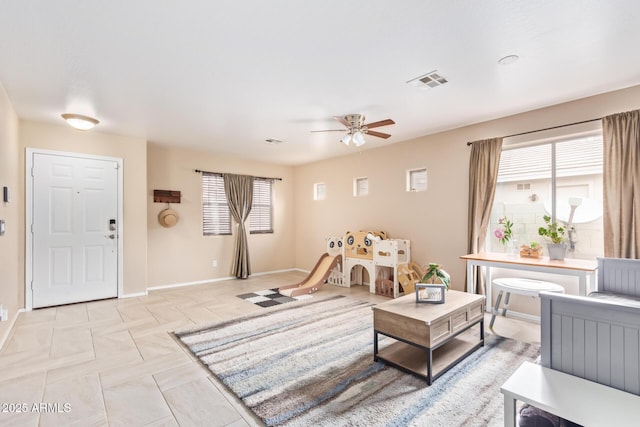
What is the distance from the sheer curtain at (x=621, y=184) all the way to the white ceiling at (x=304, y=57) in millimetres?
429

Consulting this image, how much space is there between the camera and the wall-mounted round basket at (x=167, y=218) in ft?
17.8

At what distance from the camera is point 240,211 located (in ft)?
21.1

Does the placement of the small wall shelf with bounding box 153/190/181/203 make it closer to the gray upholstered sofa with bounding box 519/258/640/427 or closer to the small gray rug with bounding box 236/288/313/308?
the small gray rug with bounding box 236/288/313/308

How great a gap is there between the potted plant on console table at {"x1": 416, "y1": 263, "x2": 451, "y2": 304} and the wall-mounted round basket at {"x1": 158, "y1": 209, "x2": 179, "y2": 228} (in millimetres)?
Answer: 4468

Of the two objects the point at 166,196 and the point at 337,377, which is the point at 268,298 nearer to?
the point at 337,377

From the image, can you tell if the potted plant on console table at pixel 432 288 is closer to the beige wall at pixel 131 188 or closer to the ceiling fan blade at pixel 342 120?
the ceiling fan blade at pixel 342 120

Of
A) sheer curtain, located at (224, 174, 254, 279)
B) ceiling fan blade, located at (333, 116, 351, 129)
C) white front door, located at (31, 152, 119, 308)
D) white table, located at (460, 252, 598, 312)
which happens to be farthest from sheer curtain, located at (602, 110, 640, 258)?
white front door, located at (31, 152, 119, 308)

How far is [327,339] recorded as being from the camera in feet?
10.3

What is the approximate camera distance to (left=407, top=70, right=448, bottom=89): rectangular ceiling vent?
2.76m

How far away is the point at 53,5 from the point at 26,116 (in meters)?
2.93

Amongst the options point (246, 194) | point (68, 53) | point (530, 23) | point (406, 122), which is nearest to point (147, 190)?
point (246, 194)

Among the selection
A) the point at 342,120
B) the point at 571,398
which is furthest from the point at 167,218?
the point at 571,398

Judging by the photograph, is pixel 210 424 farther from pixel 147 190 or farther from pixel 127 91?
pixel 147 190

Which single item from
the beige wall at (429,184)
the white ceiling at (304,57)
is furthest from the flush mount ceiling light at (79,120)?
the beige wall at (429,184)
